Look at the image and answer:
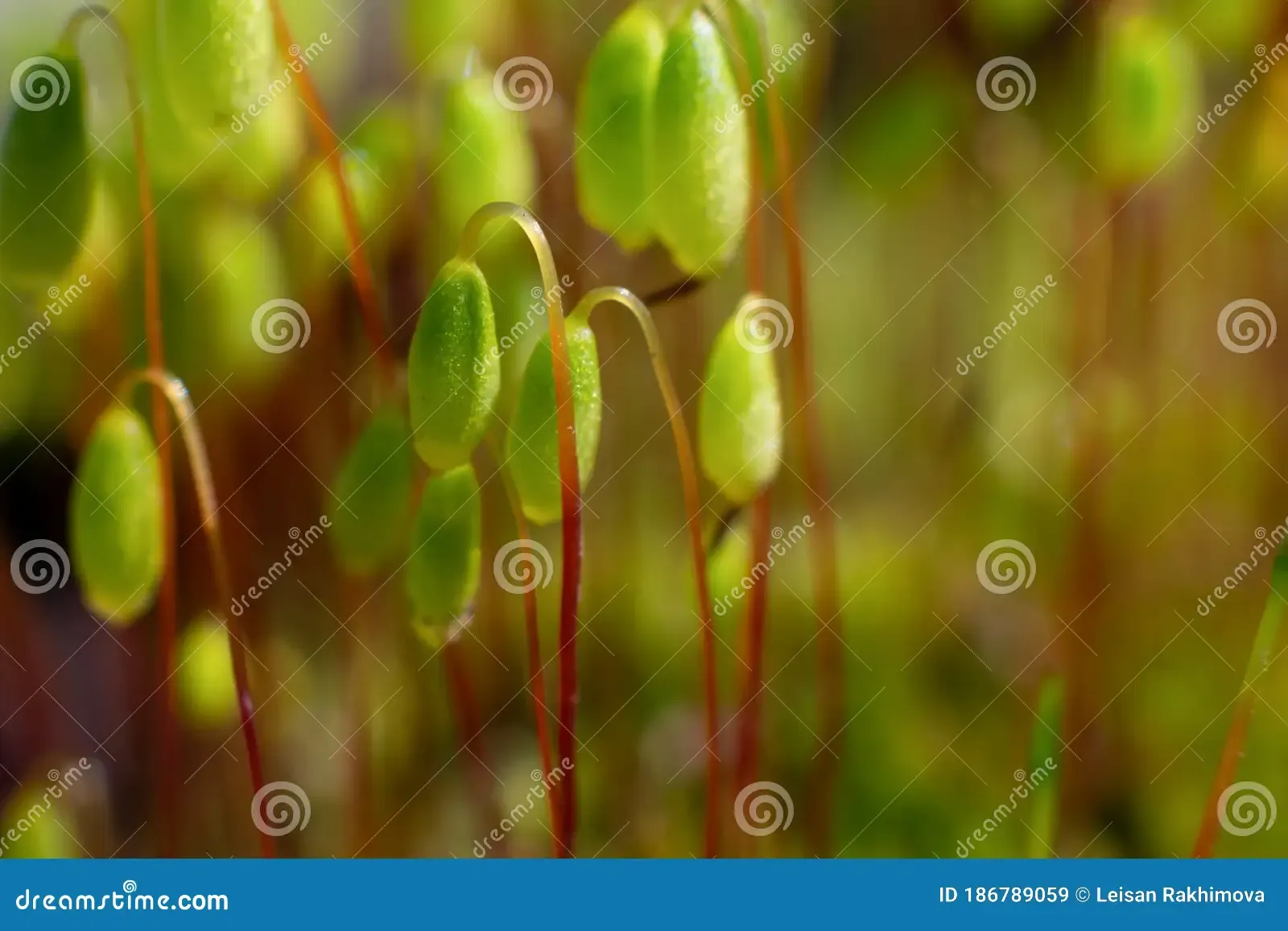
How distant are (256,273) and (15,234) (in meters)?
0.10

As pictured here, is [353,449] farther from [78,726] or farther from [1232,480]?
[1232,480]

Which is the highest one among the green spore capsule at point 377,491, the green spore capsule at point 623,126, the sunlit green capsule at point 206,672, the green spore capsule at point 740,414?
the green spore capsule at point 623,126

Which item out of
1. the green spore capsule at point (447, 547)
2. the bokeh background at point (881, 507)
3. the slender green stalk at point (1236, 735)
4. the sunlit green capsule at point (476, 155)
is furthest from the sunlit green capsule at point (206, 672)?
the slender green stalk at point (1236, 735)

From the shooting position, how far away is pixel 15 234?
44 centimetres

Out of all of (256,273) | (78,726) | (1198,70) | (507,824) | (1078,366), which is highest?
(1198,70)

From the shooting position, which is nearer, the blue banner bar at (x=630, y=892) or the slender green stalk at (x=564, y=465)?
the slender green stalk at (x=564, y=465)

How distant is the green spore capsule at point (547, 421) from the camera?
0.42 metres

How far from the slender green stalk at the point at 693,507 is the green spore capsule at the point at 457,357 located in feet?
0.14

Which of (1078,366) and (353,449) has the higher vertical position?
(1078,366)

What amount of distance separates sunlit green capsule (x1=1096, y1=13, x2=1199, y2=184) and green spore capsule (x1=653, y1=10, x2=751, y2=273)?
192mm

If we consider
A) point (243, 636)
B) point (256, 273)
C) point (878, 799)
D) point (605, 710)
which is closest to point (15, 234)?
point (256, 273)

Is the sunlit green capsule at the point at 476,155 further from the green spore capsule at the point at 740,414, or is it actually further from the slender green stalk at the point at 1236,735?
the slender green stalk at the point at 1236,735

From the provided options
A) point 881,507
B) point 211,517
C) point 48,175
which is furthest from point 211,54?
point 881,507

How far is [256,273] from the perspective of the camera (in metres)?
0.48
